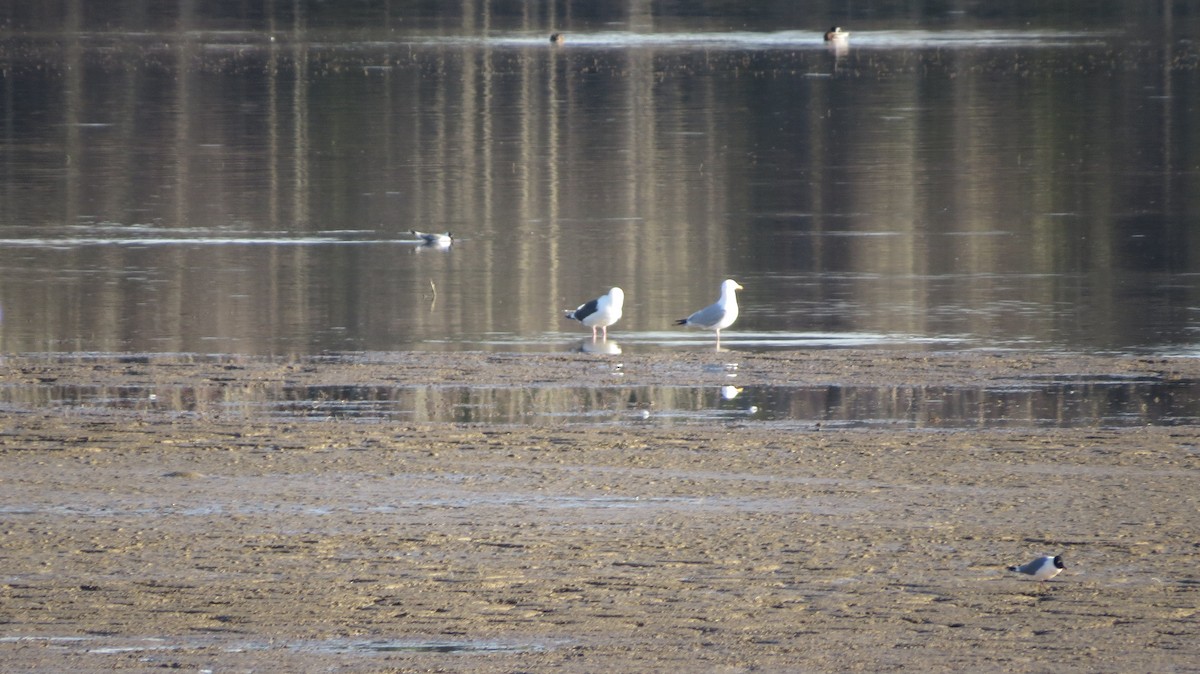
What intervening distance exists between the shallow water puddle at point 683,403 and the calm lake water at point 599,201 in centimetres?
150

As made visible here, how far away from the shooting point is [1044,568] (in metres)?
7.00

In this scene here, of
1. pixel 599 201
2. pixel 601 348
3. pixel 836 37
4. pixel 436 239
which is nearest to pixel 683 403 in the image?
pixel 601 348

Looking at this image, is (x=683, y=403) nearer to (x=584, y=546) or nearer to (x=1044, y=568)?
(x=584, y=546)

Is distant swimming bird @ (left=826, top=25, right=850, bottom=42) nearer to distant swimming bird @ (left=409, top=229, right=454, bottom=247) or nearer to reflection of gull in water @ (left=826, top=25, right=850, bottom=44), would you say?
reflection of gull in water @ (left=826, top=25, right=850, bottom=44)

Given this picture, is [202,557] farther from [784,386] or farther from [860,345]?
[860,345]

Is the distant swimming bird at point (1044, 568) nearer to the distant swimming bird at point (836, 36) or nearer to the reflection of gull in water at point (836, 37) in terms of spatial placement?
the reflection of gull in water at point (836, 37)

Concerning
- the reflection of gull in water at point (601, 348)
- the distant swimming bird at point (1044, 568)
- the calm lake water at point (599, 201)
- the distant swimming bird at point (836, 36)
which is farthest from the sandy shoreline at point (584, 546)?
the distant swimming bird at point (836, 36)

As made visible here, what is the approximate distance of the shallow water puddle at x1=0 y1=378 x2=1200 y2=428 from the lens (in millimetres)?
10148

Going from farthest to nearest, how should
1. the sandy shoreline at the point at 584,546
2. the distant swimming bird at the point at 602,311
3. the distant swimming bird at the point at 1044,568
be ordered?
the distant swimming bird at the point at 602,311 < the distant swimming bird at the point at 1044,568 < the sandy shoreline at the point at 584,546

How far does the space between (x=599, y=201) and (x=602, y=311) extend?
8.23m

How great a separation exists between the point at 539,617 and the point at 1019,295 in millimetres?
8780

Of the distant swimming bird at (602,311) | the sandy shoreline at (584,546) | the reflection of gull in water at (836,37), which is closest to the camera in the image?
the sandy shoreline at (584,546)

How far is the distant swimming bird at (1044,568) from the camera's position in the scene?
7.00 meters

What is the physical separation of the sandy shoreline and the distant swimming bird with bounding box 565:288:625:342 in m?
2.94
